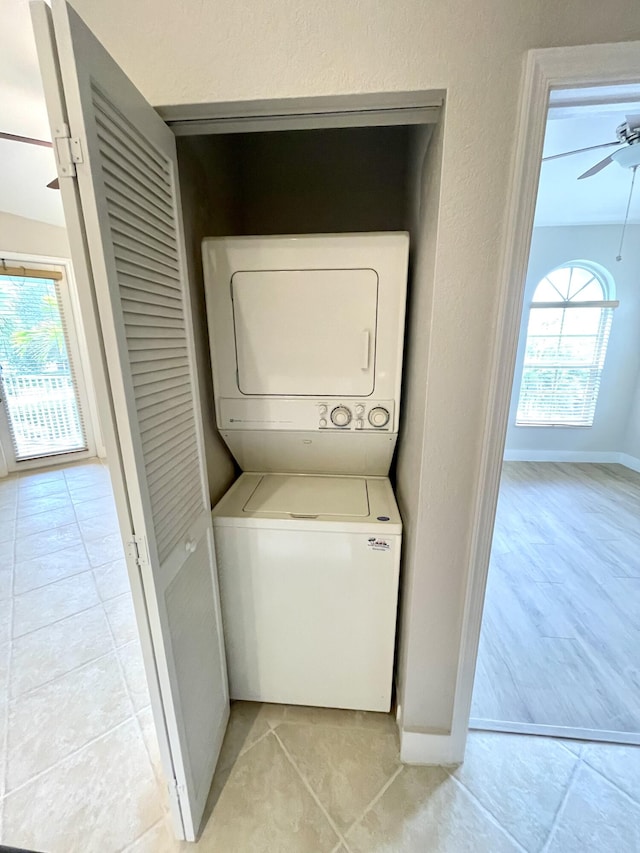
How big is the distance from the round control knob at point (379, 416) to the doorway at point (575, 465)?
0.93 meters

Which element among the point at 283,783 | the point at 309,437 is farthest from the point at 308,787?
the point at 309,437

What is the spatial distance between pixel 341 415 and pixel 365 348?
10.1 inches

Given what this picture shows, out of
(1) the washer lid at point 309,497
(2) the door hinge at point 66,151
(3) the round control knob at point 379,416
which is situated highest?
(2) the door hinge at point 66,151

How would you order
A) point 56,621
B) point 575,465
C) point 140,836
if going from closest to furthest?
point 140,836 → point 56,621 → point 575,465

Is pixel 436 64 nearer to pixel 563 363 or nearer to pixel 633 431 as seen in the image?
pixel 563 363

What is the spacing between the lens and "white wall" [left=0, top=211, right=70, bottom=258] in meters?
3.55

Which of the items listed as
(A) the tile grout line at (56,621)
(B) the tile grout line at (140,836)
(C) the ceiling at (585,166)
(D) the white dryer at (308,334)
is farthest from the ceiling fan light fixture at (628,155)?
(A) the tile grout line at (56,621)

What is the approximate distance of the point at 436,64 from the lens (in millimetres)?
824

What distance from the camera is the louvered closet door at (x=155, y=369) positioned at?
2.18ft

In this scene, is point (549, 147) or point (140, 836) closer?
point (140, 836)

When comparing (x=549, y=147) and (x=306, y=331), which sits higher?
(x=549, y=147)

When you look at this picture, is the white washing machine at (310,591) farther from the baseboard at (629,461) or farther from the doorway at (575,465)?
the baseboard at (629,461)

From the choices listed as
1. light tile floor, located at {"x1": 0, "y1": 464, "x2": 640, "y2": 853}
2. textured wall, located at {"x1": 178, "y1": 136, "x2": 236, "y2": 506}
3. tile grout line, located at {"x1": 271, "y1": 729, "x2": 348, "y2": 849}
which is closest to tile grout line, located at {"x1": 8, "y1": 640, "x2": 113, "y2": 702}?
light tile floor, located at {"x1": 0, "y1": 464, "x2": 640, "y2": 853}

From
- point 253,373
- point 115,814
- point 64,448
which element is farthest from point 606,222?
point 64,448
